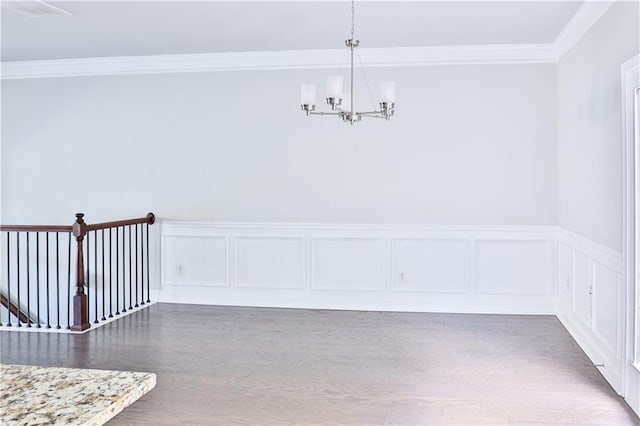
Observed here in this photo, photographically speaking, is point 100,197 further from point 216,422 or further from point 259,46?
point 216,422

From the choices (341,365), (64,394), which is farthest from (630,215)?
(64,394)

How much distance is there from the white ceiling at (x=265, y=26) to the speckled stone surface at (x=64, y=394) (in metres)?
3.45

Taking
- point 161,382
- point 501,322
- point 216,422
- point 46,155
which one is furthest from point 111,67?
point 501,322

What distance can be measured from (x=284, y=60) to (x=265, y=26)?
89 centimetres

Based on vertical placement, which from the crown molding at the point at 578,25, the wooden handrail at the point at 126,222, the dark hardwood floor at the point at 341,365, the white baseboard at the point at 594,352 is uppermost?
the crown molding at the point at 578,25

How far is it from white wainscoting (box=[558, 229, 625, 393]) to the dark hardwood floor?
122 millimetres

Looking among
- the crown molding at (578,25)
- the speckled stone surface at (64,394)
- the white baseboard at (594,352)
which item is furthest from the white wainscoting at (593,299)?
the speckled stone surface at (64,394)

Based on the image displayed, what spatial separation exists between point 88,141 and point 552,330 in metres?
5.01

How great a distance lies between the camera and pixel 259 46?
17.3 ft

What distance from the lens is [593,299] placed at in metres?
3.97

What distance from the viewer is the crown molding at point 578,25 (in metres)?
3.76

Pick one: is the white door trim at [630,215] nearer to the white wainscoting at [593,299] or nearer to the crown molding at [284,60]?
the white wainscoting at [593,299]

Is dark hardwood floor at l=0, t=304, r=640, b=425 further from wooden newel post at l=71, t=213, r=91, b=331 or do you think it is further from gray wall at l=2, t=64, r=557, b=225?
gray wall at l=2, t=64, r=557, b=225

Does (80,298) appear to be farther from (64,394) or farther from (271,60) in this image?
(64,394)
